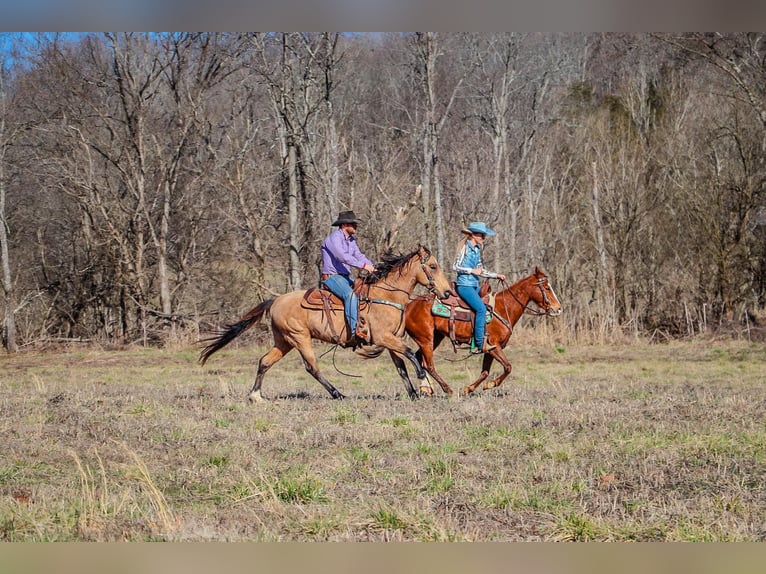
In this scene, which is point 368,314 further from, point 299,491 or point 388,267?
point 299,491

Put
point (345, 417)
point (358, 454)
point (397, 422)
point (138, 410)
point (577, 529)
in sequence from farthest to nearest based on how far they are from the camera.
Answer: point (138, 410)
point (345, 417)
point (397, 422)
point (358, 454)
point (577, 529)

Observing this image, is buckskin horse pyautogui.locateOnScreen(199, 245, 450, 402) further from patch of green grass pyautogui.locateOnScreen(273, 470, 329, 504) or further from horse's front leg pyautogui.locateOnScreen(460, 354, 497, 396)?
patch of green grass pyautogui.locateOnScreen(273, 470, 329, 504)

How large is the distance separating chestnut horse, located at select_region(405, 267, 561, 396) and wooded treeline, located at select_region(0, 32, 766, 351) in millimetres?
10081

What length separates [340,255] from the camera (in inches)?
475

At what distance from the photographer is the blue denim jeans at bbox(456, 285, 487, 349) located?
12906mm

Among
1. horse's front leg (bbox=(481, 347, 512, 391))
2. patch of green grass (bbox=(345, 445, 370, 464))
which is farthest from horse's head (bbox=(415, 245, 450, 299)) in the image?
patch of green grass (bbox=(345, 445, 370, 464))

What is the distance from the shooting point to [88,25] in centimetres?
447

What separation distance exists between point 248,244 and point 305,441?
19291mm

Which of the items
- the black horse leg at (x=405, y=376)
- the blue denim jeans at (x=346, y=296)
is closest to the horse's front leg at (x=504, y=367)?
the black horse leg at (x=405, y=376)

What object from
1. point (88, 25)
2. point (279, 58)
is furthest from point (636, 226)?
point (88, 25)

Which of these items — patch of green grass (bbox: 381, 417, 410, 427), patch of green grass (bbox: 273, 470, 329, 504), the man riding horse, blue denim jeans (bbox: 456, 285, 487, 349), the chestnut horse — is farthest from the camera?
the chestnut horse

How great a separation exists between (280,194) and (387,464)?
2046 centimetres

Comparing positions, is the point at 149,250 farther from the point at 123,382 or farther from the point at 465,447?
the point at 465,447

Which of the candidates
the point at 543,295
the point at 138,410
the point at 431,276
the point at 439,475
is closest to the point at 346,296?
the point at 431,276
